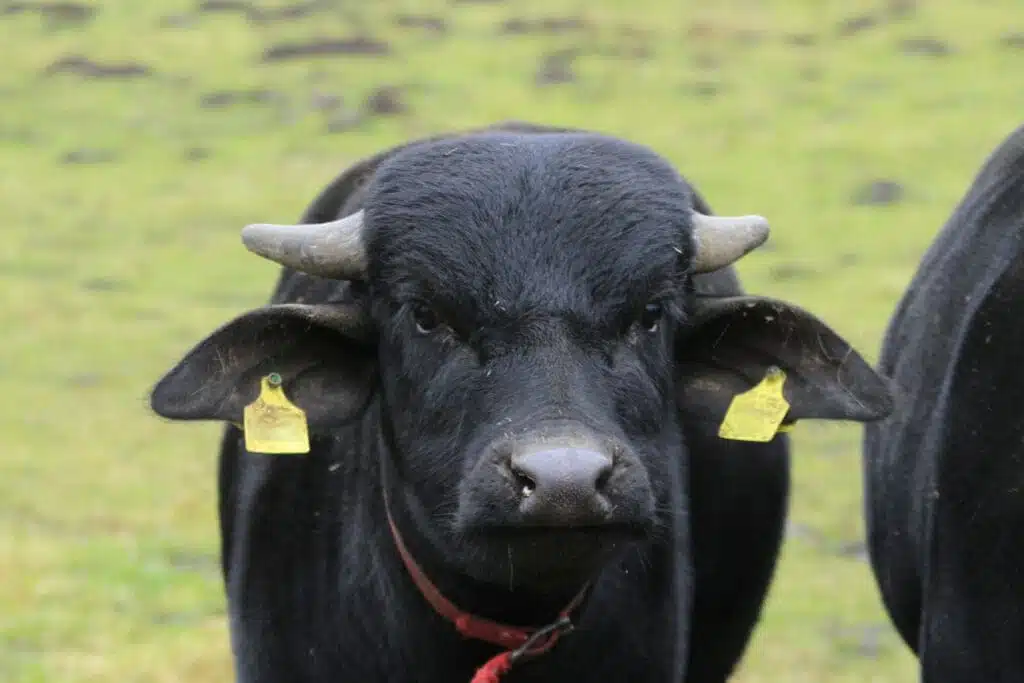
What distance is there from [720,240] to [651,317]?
0.32 m

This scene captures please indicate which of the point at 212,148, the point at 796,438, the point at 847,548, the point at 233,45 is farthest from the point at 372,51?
the point at 847,548

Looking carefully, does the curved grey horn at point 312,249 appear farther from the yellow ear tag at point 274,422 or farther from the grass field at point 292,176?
the grass field at point 292,176

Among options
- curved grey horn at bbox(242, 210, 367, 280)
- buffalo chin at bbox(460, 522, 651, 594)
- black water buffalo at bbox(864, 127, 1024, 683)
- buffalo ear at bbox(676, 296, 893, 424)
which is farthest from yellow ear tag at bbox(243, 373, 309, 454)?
black water buffalo at bbox(864, 127, 1024, 683)

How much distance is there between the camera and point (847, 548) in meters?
9.49

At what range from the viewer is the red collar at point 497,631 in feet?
14.3

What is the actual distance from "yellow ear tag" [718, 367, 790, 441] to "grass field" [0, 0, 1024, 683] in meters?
3.08

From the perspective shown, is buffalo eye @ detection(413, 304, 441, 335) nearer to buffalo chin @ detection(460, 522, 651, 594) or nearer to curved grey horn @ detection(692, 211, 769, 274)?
buffalo chin @ detection(460, 522, 651, 594)

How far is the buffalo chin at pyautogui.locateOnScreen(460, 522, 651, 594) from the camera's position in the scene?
3.87m

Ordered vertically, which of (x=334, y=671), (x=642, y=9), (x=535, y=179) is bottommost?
(x=642, y=9)

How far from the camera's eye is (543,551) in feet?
12.8

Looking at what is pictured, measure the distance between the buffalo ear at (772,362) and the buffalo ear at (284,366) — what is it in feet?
2.62

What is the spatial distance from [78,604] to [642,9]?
17451 millimetres

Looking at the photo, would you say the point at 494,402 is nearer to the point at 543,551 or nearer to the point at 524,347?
the point at 524,347

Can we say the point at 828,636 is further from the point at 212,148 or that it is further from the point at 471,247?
the point at 212,148
